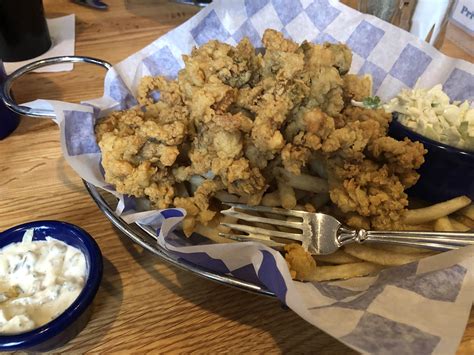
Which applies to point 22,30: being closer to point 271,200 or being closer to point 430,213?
point 271,200

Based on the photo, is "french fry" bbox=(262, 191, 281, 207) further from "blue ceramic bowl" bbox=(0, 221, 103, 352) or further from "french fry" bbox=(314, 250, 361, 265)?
"blue ceramic bowl" bbox=(0, 221, 103, 352)

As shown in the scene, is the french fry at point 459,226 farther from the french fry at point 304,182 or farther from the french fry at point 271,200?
the french fry at point 271,200

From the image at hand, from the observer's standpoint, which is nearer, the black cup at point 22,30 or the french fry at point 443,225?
the french fry at point 443,225

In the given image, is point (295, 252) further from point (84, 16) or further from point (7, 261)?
point (84, 16)

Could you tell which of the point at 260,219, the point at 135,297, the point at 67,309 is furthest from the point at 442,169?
the point at 67,309

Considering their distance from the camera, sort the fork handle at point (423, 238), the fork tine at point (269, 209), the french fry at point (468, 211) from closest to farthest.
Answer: the fork handle at point (423, 238) < the fork tine at point (269, 209) < the french fry at point (468, 211)

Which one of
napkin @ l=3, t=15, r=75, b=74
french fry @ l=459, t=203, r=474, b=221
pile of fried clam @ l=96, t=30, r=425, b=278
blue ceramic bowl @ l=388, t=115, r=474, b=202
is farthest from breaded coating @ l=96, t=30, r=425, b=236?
napkin @ l=3, t=15, r=75, b=74

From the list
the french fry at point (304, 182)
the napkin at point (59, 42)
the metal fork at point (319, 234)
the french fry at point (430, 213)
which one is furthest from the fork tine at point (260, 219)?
the napkin at point (59, 42)
